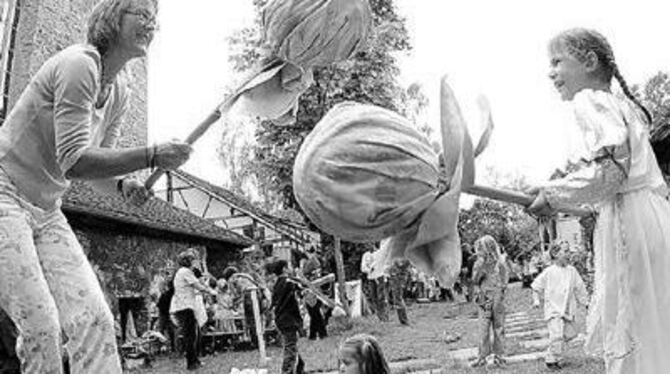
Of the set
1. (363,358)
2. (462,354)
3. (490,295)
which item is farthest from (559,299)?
(363,358)

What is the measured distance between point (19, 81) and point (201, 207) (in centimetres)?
1885

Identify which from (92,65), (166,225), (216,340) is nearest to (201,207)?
(166,225)

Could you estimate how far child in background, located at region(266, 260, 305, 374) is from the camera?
9.93 m

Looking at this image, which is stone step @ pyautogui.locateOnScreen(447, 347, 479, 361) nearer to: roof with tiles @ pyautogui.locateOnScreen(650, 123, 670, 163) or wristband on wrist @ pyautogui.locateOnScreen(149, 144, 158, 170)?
roof with tiles @ pyautogui.locateOnScreen(650, 123, 670, 163)

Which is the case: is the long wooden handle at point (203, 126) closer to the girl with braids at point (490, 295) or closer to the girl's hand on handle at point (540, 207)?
the girl's hand on handle at point (540, 207)

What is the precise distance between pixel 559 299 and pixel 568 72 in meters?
7.13

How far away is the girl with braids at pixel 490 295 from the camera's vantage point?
9930 millimetres

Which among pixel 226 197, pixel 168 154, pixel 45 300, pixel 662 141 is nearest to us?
pixel 168 154

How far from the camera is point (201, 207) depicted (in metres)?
33.0

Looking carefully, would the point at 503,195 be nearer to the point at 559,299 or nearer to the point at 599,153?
the point at 599,153

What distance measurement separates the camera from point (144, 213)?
17875 mm

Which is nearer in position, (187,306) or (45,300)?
(45,300)

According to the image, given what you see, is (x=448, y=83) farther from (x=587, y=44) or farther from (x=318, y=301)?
(x=318, y=301)

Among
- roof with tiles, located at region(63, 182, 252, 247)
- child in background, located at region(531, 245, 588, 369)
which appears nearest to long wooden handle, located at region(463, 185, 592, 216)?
child in background, located at region(531, 245, 588, 369)
